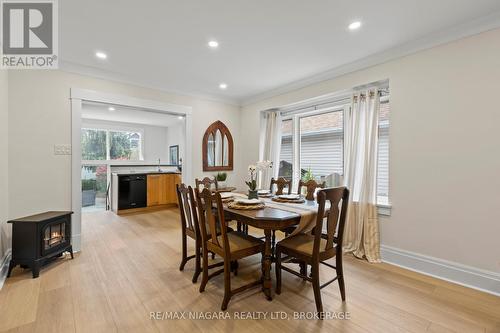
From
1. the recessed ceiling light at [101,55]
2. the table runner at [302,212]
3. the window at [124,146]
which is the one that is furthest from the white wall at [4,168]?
the window at [124,146]

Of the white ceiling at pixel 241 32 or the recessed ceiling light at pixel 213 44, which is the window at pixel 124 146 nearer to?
the white ceiling at pixel 241 32

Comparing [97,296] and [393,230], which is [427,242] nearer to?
[393,230]

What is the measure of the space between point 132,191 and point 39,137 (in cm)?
288

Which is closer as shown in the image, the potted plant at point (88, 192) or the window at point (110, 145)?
the potted plant at point (88, 192)

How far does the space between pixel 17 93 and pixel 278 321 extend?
385 centimetres

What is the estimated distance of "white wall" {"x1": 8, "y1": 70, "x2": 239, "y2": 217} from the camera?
283cm

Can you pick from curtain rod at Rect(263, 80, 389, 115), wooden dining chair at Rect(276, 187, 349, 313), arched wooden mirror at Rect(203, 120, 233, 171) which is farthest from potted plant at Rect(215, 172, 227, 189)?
wooden dining chair at Rect(276, 187, 349, 313)

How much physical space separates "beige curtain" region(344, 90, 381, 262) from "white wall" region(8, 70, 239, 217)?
3.83 meters

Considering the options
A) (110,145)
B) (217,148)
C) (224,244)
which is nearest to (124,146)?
(110,145)

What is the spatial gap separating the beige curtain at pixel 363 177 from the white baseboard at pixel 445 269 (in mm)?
179

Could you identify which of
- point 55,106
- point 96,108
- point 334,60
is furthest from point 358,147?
point 96,108

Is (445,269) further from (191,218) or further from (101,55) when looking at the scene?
(101,55)

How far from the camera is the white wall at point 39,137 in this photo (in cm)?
283

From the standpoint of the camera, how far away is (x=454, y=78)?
7.86 ft
